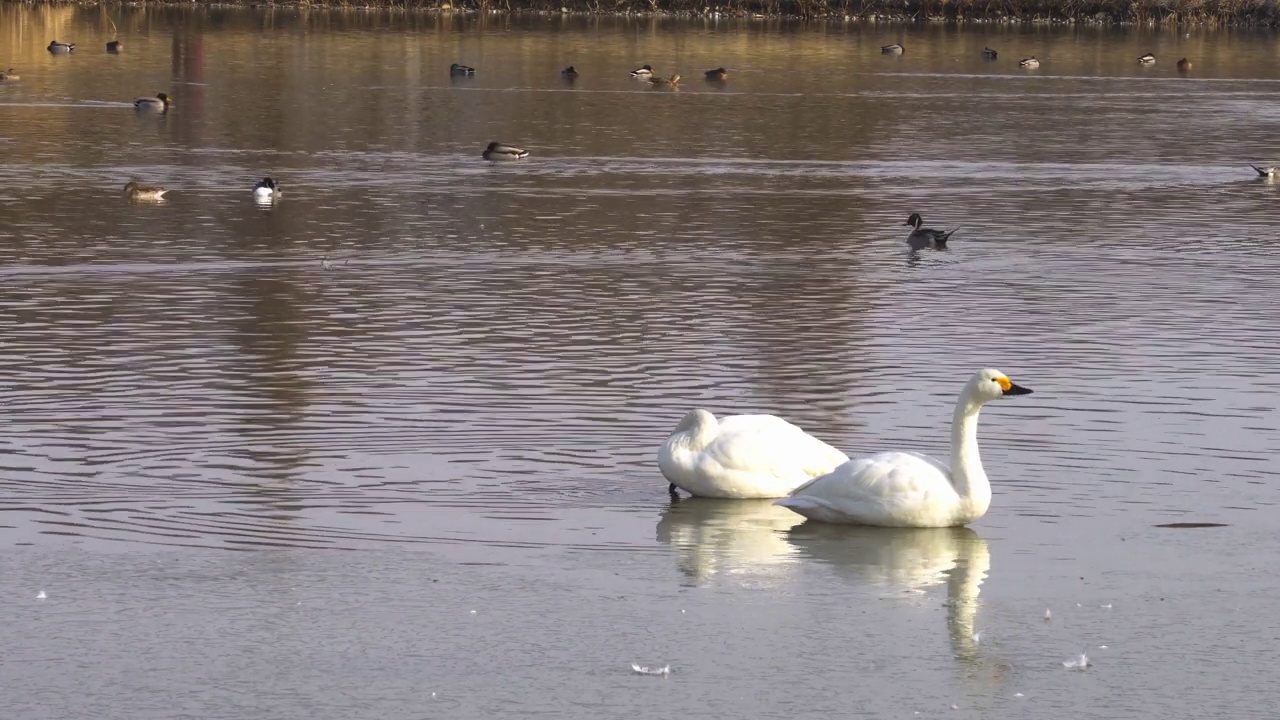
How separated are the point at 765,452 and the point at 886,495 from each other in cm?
79

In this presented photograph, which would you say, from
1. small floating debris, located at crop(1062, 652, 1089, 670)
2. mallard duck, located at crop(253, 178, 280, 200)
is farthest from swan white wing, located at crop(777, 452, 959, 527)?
mallard duck, located at crop(253, 178, 280, 200)

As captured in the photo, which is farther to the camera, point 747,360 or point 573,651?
point 747,360

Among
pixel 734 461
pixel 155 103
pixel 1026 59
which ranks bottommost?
pixel 734 461

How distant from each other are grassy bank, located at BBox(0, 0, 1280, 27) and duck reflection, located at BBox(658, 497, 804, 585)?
209 feet

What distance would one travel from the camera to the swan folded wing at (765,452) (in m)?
10.7

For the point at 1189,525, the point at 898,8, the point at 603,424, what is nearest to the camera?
the point at 1189,525

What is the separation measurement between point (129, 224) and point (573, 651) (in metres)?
16.2

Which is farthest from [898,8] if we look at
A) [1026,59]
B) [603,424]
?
[603,424]

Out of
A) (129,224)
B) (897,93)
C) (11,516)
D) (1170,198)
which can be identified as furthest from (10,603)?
(897,93)

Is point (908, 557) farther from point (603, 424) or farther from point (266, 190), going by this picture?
point (266, 190)

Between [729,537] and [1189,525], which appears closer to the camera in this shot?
[729,537]

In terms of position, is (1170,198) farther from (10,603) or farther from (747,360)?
(10,603)

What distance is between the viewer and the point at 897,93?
4519 cm

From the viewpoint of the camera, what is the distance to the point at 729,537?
33.2 feet
